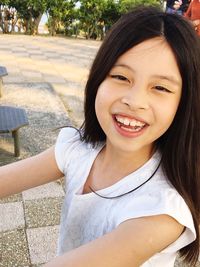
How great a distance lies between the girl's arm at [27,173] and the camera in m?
1.24

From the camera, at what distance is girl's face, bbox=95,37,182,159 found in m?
0.94

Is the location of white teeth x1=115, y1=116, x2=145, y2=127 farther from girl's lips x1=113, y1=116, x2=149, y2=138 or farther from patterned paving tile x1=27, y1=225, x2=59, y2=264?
patterned paving tile x1=27, y1=225, x2=59, y2=264

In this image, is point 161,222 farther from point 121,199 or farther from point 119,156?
point 119,156

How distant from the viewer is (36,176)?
1254 mm

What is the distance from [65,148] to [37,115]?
3.13m

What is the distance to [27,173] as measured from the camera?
1.24m

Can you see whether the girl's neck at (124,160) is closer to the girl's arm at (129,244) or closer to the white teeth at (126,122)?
the white teeth at (126,122)

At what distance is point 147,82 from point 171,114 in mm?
124

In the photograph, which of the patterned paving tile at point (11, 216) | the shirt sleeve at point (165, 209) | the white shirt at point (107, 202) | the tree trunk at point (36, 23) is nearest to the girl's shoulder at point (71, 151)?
the white shirt at point (107, 202)

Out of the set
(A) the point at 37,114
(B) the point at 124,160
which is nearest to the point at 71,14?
(A) the point at 37,114

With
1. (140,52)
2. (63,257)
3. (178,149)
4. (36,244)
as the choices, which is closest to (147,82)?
(140,52)

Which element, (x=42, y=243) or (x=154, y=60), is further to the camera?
(x=42, y=243)

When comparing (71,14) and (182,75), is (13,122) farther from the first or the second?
(71,14)

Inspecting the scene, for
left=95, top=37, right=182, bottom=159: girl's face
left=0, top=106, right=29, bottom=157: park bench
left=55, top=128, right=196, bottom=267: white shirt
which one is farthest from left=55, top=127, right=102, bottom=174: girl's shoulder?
left=0, top=106, right=29, bottom=157: park bench
